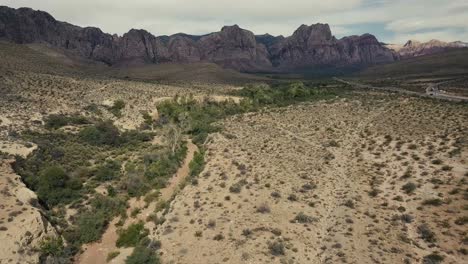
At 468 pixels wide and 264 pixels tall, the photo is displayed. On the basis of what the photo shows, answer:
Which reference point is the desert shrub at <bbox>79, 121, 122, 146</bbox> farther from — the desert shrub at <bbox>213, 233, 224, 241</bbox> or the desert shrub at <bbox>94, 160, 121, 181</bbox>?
the desert shrub at <bbox>213, 233, 224, 241</bbox>

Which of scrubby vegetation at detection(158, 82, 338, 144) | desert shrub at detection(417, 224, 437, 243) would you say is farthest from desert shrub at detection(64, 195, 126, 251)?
desert shrub at detection(417, 224, 437, 243)

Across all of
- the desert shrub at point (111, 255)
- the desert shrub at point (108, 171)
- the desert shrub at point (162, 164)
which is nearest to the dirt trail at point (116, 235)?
the desert shrub at point (111, 255)

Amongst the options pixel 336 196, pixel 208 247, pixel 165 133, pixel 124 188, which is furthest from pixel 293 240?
pixel 165 133

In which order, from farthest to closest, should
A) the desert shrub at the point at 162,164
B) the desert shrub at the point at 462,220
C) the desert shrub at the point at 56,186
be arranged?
the desert shrub at the point at 162,164, the desert shrub at the point at 56,186, the desert shrub at the point at 462,220

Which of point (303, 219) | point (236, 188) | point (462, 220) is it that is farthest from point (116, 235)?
point (462, 220)

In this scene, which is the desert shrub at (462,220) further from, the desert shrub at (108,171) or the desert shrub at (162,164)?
the desert shrub at (108,171)

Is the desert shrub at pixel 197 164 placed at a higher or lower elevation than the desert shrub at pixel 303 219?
higher

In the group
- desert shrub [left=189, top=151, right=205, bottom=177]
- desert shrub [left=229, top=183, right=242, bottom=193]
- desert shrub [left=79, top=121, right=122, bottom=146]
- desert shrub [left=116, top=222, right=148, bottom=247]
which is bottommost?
desert shrub [left=116, top=222, right=148, bottom=247]
